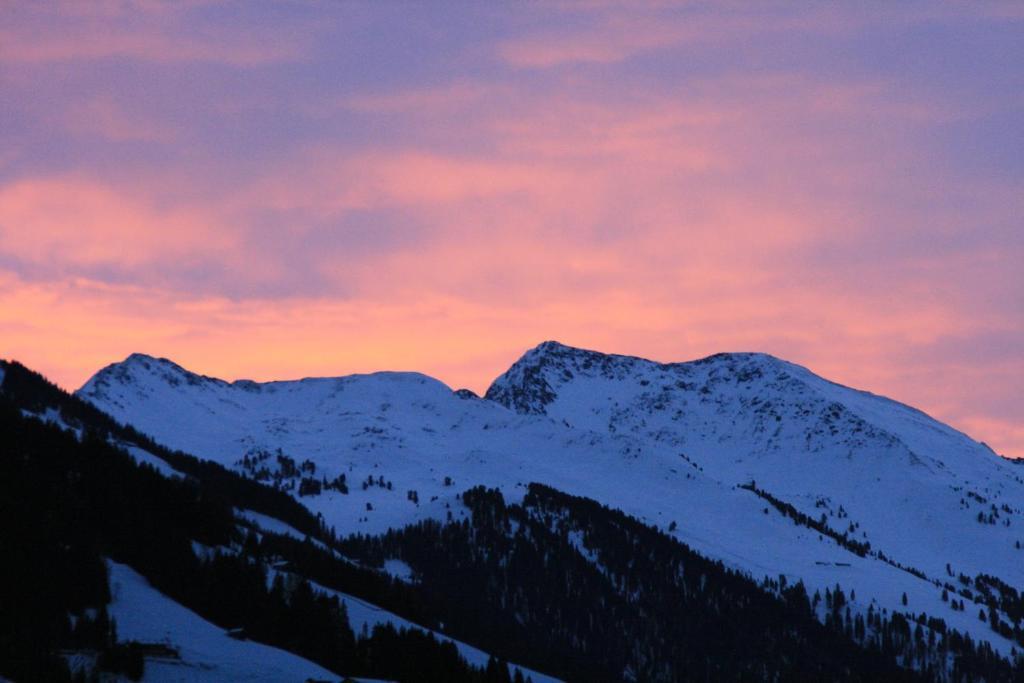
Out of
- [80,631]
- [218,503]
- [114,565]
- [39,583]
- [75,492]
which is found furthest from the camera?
[218,503]

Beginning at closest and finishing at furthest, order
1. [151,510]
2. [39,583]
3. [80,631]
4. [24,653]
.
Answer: [24,653] < [80,631] < [39,583] < [151,510]

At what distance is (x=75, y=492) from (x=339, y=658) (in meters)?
31.0

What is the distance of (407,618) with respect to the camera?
16038 cm

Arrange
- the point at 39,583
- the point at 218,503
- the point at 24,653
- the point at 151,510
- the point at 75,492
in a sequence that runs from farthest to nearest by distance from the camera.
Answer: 1. the point at 218,503
2. the point at 151,510
3. the point at 75,492
4. the point at 39,583
5. the point at 24,653

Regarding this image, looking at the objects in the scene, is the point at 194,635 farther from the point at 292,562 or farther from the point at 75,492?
the point at 292,562

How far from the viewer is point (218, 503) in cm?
17100

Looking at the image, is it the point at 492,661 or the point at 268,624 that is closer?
the point at 268,624

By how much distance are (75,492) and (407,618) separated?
4244cm

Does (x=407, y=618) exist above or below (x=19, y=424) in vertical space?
below

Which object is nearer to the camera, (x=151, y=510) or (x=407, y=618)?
(x=151, y=510)

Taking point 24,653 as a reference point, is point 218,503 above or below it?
above

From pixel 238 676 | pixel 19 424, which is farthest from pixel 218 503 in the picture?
pixel 238 676

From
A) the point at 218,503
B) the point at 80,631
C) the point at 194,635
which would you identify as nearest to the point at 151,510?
the point at 218,503

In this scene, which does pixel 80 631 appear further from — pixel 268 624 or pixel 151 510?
pixel 151 510
